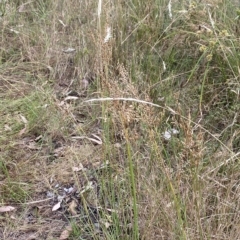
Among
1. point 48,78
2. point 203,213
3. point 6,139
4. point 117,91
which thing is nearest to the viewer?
point 117,91

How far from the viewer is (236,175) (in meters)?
1.93

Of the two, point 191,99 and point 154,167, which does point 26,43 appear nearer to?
point 191,99

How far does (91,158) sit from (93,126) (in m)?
0.34

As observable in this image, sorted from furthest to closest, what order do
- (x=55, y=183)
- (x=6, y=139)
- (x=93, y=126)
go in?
(x=93, y=126), (x=6, y=139), (x=55, y=183)

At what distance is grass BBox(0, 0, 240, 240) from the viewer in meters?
1.69

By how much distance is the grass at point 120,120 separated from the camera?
1687mm

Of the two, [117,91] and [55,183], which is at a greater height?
[117,91]

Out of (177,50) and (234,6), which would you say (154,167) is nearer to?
(177,50)

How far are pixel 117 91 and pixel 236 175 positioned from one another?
0.64 metres

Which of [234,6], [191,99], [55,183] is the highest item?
[234,6]

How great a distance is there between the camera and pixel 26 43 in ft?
10.8

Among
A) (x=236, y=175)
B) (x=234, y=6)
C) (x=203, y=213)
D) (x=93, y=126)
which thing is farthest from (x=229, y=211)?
(x=234, y=6)

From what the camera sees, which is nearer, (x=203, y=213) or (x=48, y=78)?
(x=203, y=213)

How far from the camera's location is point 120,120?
152cm
